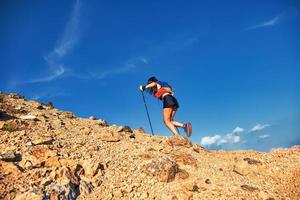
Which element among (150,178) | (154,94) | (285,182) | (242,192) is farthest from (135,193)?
(154,94)

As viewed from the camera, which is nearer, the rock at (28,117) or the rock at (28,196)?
the rock at (28,196)

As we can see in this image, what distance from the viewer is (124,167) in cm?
1289

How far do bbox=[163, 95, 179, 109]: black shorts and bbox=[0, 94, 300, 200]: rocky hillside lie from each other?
1785 mm

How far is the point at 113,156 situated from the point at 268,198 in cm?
615

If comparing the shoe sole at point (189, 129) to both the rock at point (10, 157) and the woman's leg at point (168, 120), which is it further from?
the rock at point (10, 157)

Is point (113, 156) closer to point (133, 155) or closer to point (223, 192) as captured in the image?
point (133, 155)

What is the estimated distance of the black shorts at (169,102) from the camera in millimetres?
17000

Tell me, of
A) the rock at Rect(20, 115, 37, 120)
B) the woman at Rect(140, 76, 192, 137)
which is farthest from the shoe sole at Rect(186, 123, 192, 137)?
the rock at Rect(20, 115, 37, 120)

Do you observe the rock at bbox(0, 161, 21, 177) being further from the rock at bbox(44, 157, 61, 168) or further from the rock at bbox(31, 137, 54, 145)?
the rock at bbox(31, 137, 54, 145)

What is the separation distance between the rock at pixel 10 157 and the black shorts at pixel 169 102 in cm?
→ 770

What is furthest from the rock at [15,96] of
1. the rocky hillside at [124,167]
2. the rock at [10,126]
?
the rock at [10,126]

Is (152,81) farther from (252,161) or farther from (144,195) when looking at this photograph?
(144,195)

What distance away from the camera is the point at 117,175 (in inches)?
483

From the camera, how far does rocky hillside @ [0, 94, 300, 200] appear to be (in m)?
10.9
